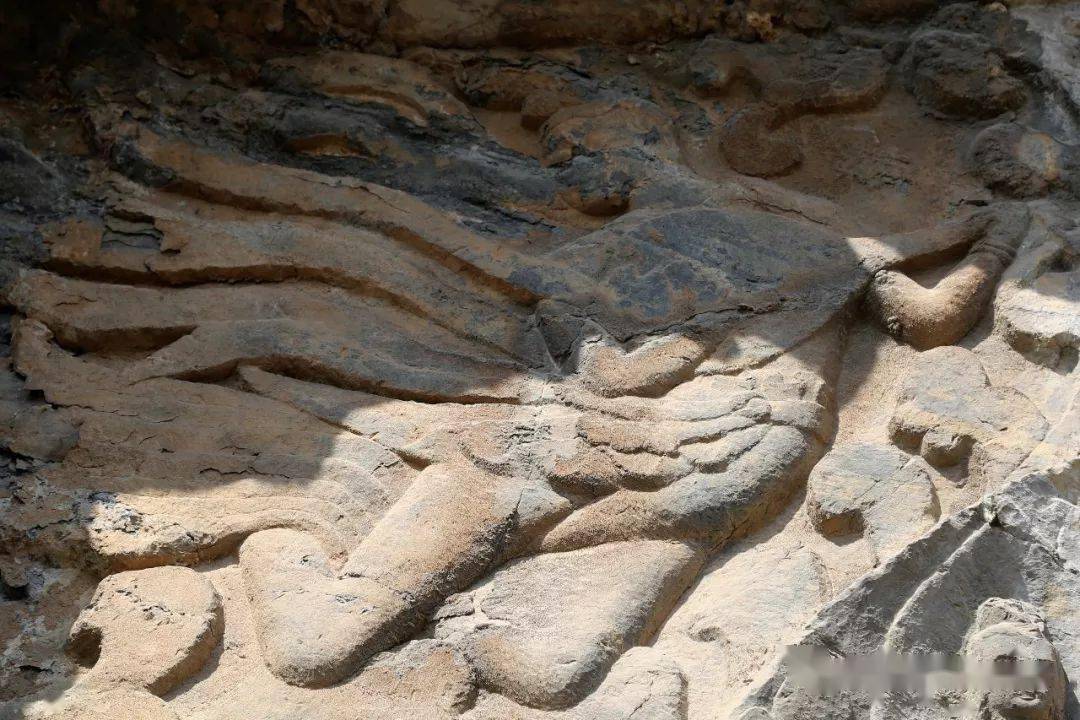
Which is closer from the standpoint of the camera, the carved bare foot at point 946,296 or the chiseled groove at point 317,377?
the chiseled groove at point 317,377

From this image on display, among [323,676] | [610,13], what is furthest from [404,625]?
[610,13]

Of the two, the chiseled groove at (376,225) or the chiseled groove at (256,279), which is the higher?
the chiseled groove at (376,225)

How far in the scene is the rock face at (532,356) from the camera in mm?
2672

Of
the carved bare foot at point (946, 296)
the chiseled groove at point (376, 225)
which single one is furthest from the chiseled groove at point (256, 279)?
the carved bare foot at point (946, 296)

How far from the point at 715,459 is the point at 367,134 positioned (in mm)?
1652

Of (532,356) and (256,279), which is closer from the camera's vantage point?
(532,356)

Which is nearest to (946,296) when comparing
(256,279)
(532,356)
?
(532,356)

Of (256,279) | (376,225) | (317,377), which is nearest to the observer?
(317,377)

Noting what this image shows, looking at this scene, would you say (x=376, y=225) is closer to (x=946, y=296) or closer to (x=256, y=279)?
(x=256, y=279)

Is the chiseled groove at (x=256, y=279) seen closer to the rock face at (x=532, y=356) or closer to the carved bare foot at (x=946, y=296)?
the rock face at (x=532, y=356)

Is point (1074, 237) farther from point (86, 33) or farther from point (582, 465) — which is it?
point (86, 33)

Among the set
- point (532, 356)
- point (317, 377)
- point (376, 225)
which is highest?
point (376, 225)

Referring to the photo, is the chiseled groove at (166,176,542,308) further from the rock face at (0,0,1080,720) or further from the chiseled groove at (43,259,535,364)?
the chiseled groove at (43,259,535,364)

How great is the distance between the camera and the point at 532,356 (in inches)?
134
